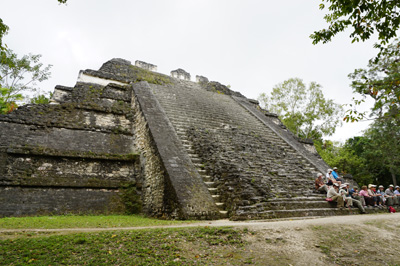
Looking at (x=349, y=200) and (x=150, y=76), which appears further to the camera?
(x=150, y=76)

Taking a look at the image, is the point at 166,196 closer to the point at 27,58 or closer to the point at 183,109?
the point at 183,109

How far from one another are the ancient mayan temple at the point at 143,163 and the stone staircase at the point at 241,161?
1.1 inches

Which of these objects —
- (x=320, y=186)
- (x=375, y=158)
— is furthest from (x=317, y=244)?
(x=375, y=158)

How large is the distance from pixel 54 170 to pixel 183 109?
483 centimetres

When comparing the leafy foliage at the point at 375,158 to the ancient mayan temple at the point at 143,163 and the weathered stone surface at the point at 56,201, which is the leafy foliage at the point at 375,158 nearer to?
the ancient mayan temple at the point at 143,163

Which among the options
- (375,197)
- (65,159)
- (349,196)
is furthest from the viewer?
(375,197)

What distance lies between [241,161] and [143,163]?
254cm

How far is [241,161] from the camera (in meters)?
6.98

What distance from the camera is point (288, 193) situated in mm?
6004

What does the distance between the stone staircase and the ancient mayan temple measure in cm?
3

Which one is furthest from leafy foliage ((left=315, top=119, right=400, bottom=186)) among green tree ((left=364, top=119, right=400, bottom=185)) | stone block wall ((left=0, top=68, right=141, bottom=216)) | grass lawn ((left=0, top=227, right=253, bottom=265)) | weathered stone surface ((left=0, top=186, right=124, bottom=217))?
grass lawn ((left=0, top=227, right=253, bottom=265))

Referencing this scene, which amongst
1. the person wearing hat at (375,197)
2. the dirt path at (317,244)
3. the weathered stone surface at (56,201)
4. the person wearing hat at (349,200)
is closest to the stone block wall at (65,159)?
the weathered stone surface at (56,201)

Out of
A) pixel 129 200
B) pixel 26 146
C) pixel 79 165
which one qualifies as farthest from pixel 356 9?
pixel 26 146

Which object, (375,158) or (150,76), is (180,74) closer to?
(150,76)
